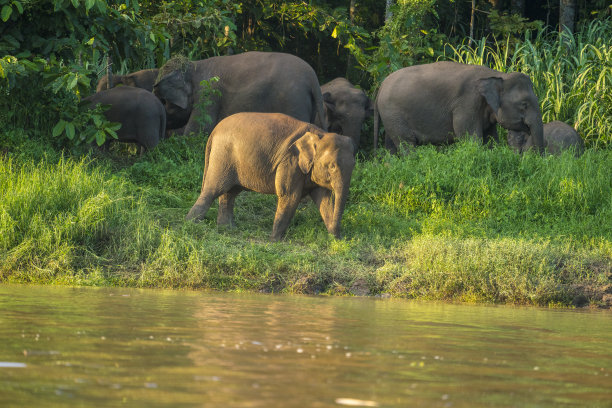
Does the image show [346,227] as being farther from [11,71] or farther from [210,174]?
[11,71]

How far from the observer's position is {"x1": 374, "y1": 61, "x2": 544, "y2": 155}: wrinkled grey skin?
13086 mm

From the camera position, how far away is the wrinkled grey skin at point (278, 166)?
31.3 feet

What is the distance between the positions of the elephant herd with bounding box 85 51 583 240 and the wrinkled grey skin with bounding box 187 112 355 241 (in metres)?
0.01

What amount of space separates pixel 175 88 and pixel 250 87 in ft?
3.31

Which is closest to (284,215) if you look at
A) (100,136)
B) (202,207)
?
(202,207)

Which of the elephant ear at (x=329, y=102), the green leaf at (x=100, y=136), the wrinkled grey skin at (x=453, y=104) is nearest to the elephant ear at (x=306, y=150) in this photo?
the green leaf at (x=100, y=136)

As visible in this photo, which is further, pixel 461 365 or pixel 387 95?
pixel 387 95

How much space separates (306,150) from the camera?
9625 millimetres

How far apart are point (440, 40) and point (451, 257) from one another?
857 cm

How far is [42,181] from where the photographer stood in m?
9.07

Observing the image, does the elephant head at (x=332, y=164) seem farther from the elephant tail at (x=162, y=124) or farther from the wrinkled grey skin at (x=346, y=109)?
the wrinkled grey skin at (x=346, y=109)

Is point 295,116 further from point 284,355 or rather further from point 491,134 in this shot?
point 284,355

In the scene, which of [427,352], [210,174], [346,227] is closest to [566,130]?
[346,227]

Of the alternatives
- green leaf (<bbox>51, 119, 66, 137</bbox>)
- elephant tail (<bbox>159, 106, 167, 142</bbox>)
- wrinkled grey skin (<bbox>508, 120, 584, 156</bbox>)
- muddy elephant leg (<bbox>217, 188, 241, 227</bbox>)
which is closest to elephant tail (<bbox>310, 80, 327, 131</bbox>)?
elephant tail (<bbox>159, 106, 167, 142</bbox>)
